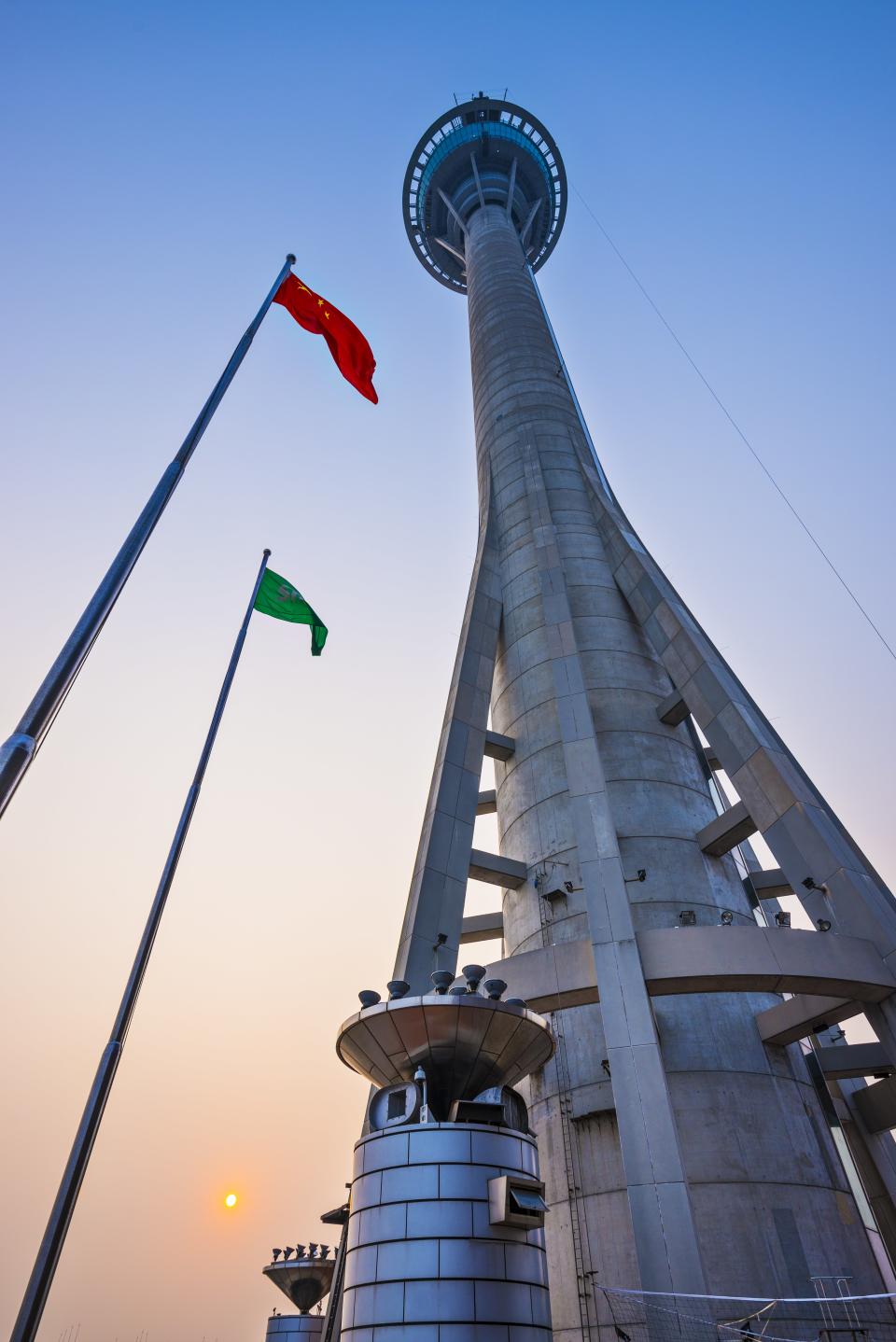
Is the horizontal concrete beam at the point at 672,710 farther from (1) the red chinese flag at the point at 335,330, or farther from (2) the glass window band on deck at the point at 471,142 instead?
(2) the glass window band on deck at the point at 471,142

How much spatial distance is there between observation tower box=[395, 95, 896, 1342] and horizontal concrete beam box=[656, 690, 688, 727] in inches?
2.8

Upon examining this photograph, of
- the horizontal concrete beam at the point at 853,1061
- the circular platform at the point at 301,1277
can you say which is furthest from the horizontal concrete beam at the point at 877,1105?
the circular platform at the point at 301,1277

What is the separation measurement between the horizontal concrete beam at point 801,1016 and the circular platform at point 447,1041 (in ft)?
22.0

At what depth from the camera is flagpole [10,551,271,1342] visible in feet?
23.0

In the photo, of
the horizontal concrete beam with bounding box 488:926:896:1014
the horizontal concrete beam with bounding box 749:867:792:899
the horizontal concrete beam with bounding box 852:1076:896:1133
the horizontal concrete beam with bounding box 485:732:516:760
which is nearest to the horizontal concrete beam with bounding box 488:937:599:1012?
the horizontal concrete beam with bounding box 488:926:896:1014

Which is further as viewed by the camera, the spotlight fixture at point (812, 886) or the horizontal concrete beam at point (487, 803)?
the horizontal concrete beam at point (487, 803)

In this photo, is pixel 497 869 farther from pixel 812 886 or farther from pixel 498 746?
pixel 812 886

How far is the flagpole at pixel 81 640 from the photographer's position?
570cm

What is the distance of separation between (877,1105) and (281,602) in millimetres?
17008

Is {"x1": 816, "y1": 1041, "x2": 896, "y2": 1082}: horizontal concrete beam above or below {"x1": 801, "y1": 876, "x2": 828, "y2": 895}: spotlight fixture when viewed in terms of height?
below

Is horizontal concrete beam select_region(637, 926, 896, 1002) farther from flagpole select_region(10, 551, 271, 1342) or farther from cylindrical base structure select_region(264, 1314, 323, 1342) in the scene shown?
cylindrical base structure select_region(264, 1314, 323, 1342)

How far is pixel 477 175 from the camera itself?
152 feet

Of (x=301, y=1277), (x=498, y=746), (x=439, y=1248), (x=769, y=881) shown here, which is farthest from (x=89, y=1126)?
(x=301, y=1277)

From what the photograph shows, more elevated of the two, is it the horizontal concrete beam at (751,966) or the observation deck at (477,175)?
the observation deck at (477,175)
